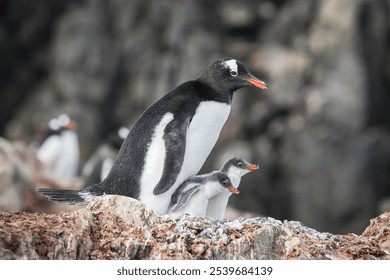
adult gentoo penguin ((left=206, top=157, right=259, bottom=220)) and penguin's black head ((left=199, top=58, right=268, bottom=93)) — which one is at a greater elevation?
penguin's black head ((left=199, top=58, right=268, bottom=93))

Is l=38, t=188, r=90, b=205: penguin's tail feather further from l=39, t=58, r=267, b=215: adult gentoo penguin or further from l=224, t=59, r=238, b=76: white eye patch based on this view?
l=224, t=59, r=238, b=76: white eye patch

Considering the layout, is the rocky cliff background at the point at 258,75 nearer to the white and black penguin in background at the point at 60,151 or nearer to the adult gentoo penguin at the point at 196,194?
the white and black penguin in background at the point at 60,151

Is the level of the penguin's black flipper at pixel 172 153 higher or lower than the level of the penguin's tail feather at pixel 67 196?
higher

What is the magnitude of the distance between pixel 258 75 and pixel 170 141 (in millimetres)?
11111

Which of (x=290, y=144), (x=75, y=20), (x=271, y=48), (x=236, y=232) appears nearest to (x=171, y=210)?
(x=236, y=232)

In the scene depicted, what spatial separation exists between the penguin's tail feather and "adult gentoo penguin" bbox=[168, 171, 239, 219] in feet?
1.68

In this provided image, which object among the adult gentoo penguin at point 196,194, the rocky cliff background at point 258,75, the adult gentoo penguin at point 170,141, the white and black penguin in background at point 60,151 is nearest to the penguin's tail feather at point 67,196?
the adult gentoo penguin at point 170,141

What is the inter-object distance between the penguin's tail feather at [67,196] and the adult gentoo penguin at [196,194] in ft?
1.68

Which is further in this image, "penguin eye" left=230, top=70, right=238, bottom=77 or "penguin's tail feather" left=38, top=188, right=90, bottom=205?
"penguin eye" left=230, top=70, right=238, bottom=77

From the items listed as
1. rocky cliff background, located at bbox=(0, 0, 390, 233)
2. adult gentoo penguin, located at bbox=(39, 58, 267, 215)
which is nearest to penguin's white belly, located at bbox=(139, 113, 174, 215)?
adult gentoo penguin, located at bbox=(39, 58, 267, 215)

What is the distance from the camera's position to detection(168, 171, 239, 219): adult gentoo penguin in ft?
14.6

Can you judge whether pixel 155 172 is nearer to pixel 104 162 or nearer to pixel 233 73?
pixel 233 73

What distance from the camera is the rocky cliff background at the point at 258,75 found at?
558 inches

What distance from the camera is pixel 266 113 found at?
15070mm
